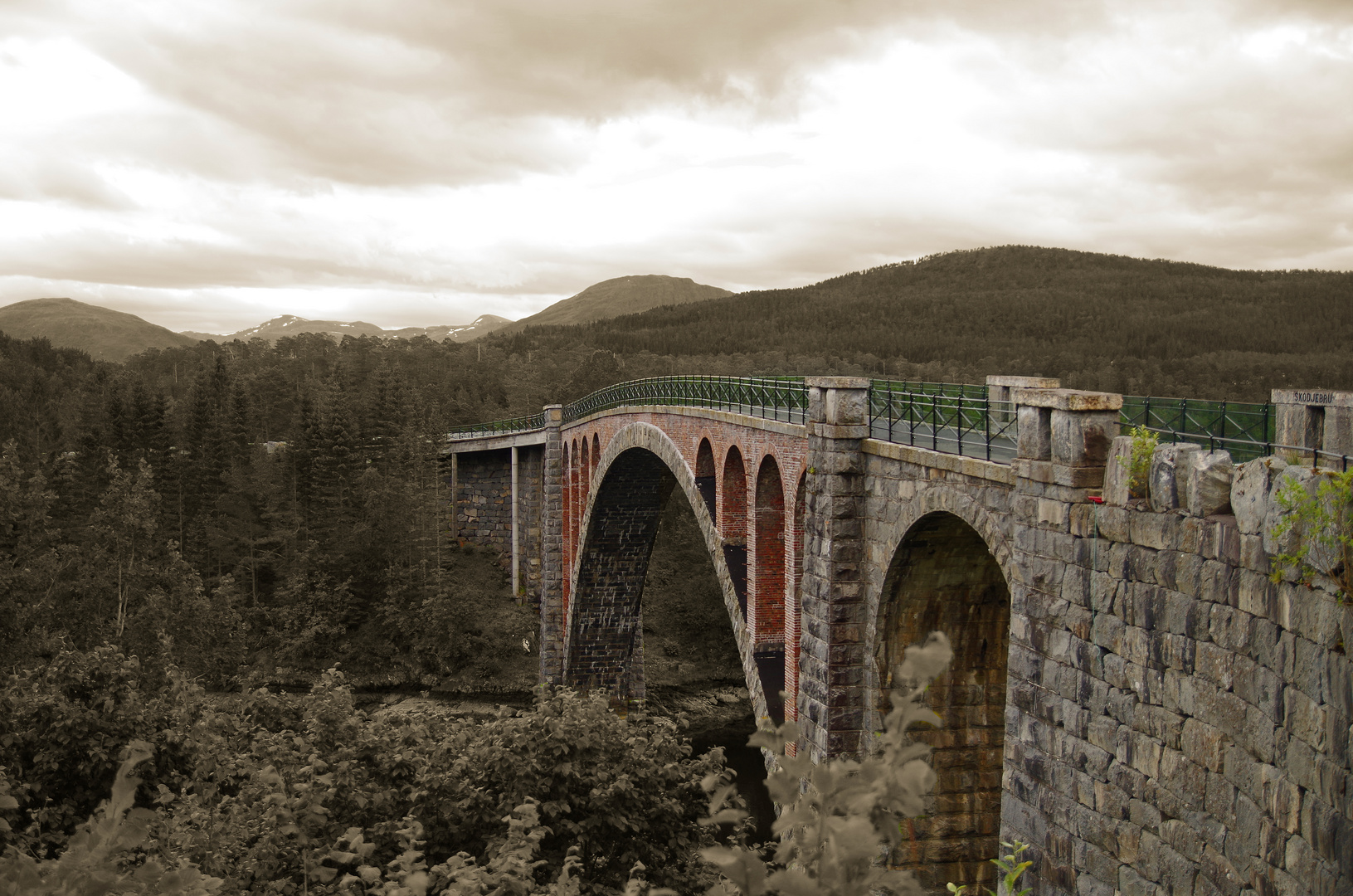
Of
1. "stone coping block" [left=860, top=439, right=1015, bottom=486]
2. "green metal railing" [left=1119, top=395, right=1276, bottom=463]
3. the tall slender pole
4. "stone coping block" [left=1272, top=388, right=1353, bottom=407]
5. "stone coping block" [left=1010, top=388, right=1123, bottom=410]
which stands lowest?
the tall slender pole

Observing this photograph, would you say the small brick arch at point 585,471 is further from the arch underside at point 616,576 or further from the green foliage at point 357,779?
the green foliage at point 357,779

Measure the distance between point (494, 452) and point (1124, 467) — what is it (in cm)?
5677

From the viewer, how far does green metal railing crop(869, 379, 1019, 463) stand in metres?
14.2

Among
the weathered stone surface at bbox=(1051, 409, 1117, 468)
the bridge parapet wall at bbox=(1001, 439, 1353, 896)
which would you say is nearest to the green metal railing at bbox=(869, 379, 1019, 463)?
the bridge parapet wall at bbox=(1001, 439, 1353, 896)

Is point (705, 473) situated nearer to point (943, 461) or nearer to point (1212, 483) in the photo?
point (943, 461)

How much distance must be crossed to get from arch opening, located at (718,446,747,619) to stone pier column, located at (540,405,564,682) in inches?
996

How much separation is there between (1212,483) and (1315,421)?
1.07 metres

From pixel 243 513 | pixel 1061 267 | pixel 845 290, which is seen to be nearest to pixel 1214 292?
pixel 1061 267

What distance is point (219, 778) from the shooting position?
1953cm

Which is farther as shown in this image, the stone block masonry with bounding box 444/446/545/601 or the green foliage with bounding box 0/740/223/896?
the stone block masonry with bounding box 444/446/545/601

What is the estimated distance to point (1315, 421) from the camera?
8.32m

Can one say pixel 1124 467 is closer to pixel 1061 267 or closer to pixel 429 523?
pixel 429 523

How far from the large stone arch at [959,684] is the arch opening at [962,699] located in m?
0.01

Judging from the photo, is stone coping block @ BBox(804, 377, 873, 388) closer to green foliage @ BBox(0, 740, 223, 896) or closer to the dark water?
green foliage @ BBox(0, 740, 223, 896)
